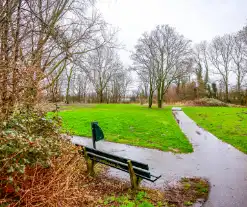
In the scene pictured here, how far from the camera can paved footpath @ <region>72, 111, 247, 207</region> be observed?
4.43 metres

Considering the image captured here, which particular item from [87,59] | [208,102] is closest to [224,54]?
[208,102]

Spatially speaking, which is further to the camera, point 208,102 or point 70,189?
point 208,102

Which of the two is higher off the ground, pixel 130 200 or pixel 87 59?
pixel 87 59

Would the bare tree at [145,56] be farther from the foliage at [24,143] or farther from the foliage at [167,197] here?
the foliage at [24,143]

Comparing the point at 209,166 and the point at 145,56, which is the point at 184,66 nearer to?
the point at 145,56

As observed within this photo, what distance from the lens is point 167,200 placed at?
13.6 feet

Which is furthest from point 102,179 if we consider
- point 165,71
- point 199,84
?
point 199,84

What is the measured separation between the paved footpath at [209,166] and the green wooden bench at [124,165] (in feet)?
2.67

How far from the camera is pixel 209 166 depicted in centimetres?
644

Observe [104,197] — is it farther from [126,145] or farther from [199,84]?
[199,84]

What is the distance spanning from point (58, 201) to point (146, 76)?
27.0 metres

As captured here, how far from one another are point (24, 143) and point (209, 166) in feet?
19.7

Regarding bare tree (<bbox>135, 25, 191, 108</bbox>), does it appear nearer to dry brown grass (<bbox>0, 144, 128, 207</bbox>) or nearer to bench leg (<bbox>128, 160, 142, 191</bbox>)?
bench leg (<bbox>128, 160, 142, 191</bbox>)

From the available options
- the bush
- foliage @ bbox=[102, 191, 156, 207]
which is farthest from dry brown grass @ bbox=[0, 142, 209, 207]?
the bush
